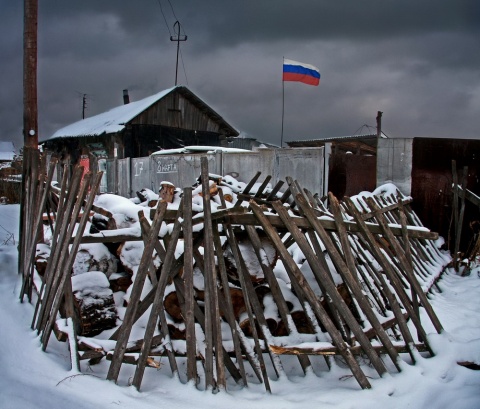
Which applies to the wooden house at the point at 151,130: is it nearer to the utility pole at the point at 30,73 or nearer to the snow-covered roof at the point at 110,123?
the snow-covered roof at the point at 110,123

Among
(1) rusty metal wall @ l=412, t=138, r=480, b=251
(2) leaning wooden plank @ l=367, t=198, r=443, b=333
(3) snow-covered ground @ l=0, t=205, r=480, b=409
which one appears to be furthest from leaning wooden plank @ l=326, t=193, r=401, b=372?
(1) rusty metal wall @ l=412, t=138, r=480, b=251

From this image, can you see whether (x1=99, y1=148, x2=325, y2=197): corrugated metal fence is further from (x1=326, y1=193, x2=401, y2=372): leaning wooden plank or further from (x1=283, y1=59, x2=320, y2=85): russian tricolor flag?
(x1=326, y1=193, x2=401, y2=372): leaning wooden plank

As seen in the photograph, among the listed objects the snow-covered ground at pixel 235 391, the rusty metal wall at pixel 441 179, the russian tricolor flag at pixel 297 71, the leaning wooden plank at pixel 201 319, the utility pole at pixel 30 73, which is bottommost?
the snow-covered ground at pixel 235 391

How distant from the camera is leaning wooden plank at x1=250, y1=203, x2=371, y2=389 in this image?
2977 millimetres

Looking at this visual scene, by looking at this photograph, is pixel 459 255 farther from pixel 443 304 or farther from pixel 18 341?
pixel 18 341

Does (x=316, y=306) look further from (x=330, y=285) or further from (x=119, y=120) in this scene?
(x=119, y=120)

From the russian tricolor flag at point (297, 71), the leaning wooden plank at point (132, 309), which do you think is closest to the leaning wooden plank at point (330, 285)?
the leaning wooden plank at point (132, 309)

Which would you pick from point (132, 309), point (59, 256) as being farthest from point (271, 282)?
point (59, 256)

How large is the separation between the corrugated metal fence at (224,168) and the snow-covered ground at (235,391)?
294 inches

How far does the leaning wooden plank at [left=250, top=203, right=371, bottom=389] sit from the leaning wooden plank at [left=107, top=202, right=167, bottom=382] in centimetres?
Answer: 77

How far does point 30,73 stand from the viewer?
6613 millimetres

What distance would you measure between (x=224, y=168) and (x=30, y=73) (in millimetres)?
6777

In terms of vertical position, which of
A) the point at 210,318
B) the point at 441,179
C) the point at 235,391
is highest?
the point at 441,179

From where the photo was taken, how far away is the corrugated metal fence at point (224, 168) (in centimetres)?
1091
